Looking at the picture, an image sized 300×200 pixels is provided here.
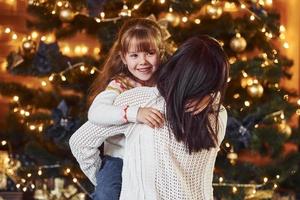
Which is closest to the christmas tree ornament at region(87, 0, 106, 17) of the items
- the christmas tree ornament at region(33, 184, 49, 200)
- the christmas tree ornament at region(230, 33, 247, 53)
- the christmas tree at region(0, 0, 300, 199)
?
the christmas tree at region(0, 0, 300, 199)

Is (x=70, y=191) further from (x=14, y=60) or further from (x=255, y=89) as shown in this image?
(x=255, y=89)

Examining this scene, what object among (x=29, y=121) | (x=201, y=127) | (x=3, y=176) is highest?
(x=201, y=127)

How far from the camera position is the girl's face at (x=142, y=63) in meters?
2.25

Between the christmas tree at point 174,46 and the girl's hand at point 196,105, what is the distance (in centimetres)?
142

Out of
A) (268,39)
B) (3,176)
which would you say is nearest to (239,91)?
(268,39)

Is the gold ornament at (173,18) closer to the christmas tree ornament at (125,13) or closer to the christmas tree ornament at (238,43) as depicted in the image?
the christmas tree ornament at (125,13)

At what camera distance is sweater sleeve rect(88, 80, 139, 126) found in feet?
6.32

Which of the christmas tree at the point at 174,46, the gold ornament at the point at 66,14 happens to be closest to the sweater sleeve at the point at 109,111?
the christmas tree at the point at 174,46

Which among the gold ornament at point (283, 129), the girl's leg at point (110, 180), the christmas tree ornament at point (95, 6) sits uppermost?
the christmas tree ornament at point (95, 6)

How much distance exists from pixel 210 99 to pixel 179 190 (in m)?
0.25

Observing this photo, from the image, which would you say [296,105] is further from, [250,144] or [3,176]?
[3,176]

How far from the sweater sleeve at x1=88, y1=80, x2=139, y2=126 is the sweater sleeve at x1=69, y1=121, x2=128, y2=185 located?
0.08 ft

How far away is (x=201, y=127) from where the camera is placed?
6.11ft

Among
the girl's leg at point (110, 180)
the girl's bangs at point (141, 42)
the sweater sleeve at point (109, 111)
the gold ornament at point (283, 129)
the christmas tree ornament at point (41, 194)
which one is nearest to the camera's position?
the sweater sleeve at point (109, 111)
